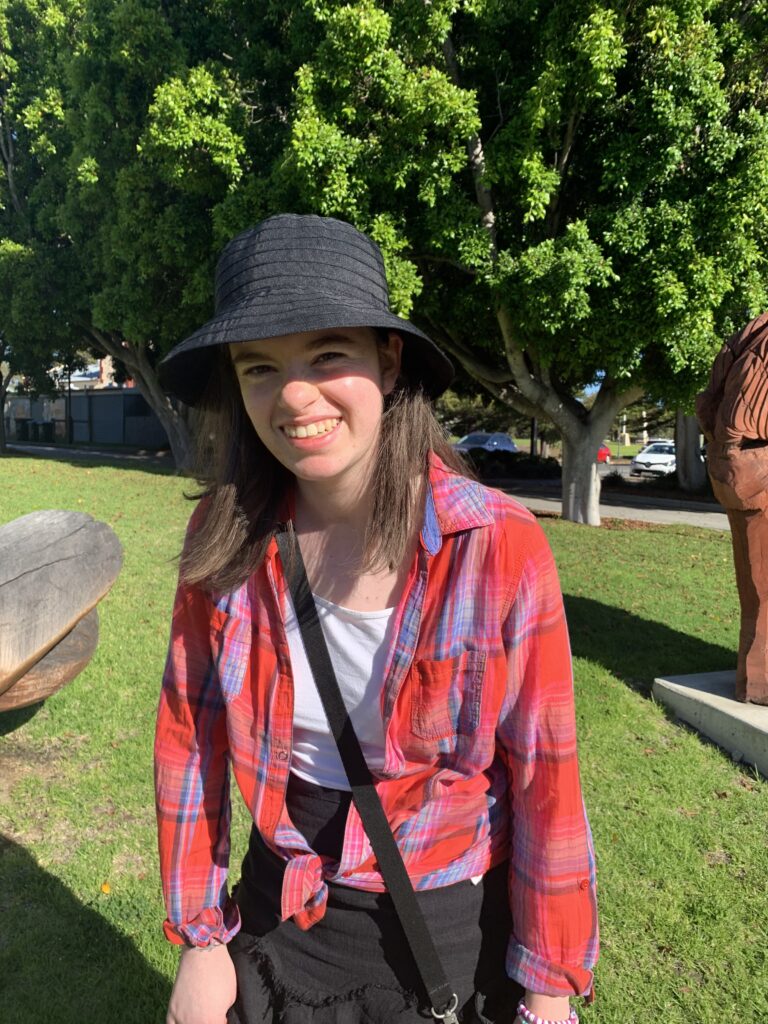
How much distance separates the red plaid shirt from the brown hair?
0.15ft

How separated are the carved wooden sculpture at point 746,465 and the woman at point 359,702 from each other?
349 cm

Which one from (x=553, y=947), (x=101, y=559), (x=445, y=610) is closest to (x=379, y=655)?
(x=445, y=610)

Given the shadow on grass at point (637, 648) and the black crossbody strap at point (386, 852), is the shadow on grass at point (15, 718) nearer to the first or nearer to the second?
the black crossbody strap at point (386, 852)

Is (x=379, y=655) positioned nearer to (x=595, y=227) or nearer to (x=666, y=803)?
(x=666, y=803)

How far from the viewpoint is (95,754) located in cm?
428

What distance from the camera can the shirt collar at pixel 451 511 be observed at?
128 cm

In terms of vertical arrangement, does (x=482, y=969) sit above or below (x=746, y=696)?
above

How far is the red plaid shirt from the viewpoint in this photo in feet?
4.18

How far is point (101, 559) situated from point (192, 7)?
15.2m

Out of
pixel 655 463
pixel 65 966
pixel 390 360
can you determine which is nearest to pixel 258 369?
pixel 390 360

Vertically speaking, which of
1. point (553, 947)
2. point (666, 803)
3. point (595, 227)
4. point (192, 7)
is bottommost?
point (666, 803)

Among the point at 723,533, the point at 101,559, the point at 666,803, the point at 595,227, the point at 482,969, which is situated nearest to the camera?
the point at 482,969

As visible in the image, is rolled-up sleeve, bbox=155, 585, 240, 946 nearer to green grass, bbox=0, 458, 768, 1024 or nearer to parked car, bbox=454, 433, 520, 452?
green grass, bbox=0, 458, 768, 1024

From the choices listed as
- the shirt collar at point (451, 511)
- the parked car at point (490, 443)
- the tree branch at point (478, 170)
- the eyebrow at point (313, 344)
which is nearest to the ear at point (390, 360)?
the eyebrow at point (313, 344)
